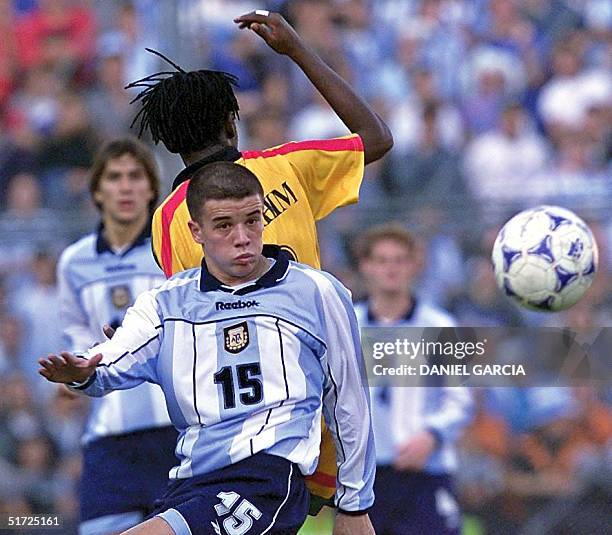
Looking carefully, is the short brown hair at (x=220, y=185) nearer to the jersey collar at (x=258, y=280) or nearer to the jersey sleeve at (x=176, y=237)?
the jersey collar at (x=258, y=280)

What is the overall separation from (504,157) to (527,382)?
1.44 metres

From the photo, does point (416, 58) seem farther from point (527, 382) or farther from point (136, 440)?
point (136, 440)

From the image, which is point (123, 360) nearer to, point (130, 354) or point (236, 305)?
point (130, 354)

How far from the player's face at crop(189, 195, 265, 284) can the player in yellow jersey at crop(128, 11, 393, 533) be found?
0.39 meters

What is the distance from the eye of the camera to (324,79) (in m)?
4.20

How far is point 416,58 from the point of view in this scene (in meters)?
8.02

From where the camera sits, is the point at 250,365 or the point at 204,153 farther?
the point at 204,153

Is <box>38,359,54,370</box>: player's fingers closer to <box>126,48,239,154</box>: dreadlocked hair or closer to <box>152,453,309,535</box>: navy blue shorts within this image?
<box>152,453,309,535</box>: navy blue shorts

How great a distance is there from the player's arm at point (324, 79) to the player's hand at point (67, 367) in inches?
47.2

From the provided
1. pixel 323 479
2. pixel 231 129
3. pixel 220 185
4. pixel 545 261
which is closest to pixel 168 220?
pixel 231 129

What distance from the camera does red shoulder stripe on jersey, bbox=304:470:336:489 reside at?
4293mm

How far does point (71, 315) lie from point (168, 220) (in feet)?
6.20

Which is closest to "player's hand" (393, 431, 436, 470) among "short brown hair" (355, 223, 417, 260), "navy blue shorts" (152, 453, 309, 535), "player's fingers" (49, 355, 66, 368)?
"short brown hair" (355, 223, 417, 260)

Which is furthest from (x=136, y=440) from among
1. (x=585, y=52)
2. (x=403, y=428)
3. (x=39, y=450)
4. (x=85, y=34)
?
(x=585, y=52)
